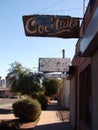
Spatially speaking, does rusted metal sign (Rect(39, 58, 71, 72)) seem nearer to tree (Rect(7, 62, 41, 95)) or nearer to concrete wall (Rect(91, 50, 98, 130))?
tree (Rect(7, 62, 41, 95))

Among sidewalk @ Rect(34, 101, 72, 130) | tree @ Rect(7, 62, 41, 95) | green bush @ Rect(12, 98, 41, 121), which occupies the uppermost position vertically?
tree @ Rect(7, 62, 41, 95)

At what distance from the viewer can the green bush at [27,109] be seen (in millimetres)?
24672

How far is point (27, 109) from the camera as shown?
971 inches

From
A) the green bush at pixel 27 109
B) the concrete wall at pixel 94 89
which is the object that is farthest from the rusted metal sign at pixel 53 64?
the concrete wall at pixel 94 89

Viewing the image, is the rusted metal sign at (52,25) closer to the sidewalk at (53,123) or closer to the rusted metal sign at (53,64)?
the sidewalk at (53,123)

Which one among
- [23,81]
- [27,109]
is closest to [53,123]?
[27,109]

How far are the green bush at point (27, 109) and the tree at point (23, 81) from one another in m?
17.4

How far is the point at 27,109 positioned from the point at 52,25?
1284 centimetres

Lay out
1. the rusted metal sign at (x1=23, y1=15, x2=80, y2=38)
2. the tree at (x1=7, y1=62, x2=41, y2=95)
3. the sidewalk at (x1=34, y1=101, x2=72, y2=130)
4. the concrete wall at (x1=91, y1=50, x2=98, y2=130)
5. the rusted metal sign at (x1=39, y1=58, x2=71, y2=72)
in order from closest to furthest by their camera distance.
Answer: the concrete wall at (x1=91, y1=50, x2=98, y2=130)
the rusted metal sign at (x1=23, y1=15, x2=80, y2=38)
the sidewalk at (x1=34, y1=101, x2=72, y2=130)
the tree at (x1=7, y1=62, x2=41, y2=95)
the rusted metal sign at (x1=39, y1=58, x2=71, y2=72)

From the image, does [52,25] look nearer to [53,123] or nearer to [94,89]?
[94,89]

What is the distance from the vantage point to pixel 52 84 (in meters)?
90.2

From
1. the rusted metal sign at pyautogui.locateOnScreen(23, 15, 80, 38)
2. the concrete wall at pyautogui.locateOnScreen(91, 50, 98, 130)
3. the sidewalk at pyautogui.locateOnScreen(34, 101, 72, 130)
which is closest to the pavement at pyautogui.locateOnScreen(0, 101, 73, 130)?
the sidewalk at pyautogui.locateOnScreen(34, 101, 72, 130)

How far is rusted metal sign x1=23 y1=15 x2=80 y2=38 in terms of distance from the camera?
12508mm

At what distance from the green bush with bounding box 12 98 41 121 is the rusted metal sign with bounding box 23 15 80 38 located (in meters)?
12.7
